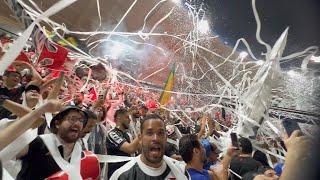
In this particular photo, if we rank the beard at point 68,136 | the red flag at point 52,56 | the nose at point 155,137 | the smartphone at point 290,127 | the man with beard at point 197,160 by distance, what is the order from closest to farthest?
1. the smartphone at point 290,127
2. the nose at point 155,137
3. the beard at point 68,136
4. the man with beard at point 197,160
5. the red flag at point 52,56

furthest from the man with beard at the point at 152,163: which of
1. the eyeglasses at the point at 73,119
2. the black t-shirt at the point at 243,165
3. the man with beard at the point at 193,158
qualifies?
the black t-shirt at the point at 243,165

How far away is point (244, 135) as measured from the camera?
11.6 feet

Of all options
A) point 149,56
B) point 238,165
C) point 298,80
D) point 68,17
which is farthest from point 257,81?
point 149,56

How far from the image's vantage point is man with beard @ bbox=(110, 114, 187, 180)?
2.59 m

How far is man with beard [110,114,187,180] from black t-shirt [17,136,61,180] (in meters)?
0.45

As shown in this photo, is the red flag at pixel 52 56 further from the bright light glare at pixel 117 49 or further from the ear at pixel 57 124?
the bright light glare at pixel 117 49

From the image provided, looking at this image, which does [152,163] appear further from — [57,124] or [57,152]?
[57,124]

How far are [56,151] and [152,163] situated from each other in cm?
71

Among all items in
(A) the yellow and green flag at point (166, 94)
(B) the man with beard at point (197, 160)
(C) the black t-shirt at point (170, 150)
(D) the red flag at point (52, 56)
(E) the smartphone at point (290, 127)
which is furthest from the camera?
(A) the yellow and green flag at point (166, 94)

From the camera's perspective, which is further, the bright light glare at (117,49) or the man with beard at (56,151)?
the bright light glare at (117,49)

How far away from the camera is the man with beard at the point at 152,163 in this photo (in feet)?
8.50

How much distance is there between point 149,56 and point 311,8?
14623 mm

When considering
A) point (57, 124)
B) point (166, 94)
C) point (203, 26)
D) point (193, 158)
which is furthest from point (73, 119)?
point (203, 26)

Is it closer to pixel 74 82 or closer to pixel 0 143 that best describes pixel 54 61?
pixel 74 82
